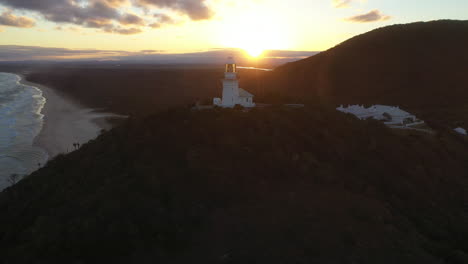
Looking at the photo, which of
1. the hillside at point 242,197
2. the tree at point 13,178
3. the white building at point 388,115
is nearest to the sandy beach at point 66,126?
the tree at point 13,178

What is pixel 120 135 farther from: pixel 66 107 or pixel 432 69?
pixel 432 69

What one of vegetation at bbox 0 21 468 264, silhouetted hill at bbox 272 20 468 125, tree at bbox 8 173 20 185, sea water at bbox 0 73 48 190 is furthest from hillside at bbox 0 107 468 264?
silhouetted hill at bbox 272 20 468 125

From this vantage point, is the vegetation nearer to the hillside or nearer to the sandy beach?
the hillside

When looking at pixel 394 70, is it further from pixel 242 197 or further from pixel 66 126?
pixel 242 197

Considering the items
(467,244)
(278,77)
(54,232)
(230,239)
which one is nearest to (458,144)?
(467,244)

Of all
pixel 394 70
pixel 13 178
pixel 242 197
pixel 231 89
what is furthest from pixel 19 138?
pixel 394 70

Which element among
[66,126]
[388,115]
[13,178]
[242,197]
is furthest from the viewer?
[66,126]
